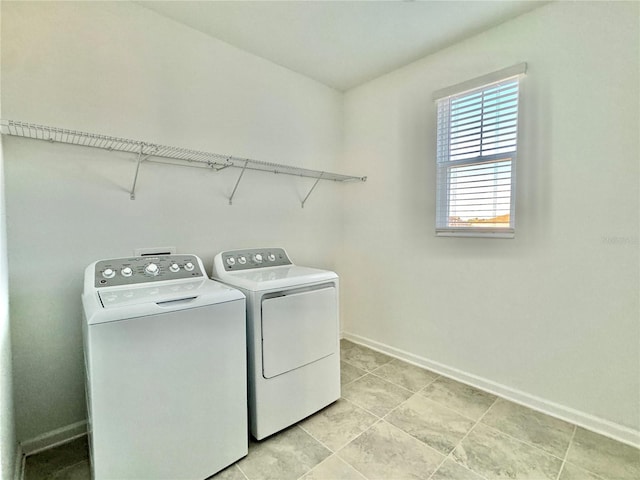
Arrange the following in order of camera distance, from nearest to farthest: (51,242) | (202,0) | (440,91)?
1. (51,242)
2. (202,0)
3. (440,91)

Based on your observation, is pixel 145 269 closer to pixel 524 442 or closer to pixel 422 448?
pixel 422 448

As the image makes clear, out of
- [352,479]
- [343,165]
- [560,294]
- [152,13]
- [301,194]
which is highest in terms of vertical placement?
[152,13]

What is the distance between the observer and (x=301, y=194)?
2781 mm

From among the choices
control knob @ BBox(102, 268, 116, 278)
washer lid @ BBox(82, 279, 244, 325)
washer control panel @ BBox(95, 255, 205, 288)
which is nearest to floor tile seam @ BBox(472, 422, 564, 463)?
washer lid @ BBox(82, 279, 244, 325)

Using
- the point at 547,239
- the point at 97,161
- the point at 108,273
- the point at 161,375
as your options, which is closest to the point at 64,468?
the point at 161,375

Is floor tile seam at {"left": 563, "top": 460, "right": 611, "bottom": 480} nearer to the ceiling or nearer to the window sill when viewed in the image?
the window sill

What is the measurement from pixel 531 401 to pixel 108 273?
8.60 ft

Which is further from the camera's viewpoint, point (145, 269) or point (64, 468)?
point (145, 269)

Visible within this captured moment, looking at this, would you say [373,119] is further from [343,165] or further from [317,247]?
[317,247]

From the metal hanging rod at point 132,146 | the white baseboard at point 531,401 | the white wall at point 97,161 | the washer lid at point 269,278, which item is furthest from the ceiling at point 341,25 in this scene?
A: the white baseboard at point 531,401

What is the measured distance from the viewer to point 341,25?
6.66 ft

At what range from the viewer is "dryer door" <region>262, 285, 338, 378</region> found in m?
1.64

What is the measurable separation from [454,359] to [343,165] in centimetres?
200

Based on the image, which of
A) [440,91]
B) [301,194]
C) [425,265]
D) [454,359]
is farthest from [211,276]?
[440,91]
